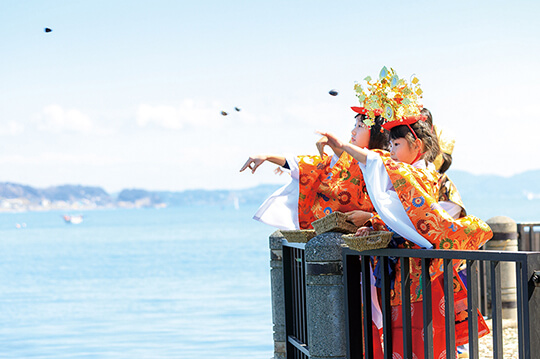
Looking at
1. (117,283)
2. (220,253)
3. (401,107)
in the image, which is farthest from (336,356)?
(220,253)

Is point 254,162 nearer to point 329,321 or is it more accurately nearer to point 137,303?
point 329,321

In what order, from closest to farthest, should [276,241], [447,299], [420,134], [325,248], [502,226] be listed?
[447,299] → [325,248] → [420,134] → [276,241] → [502,226]

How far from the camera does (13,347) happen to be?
67.3 ft

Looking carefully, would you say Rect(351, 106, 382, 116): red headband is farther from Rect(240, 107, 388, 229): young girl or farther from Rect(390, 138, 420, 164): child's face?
Rect(390, 138, 420, 164): child's face

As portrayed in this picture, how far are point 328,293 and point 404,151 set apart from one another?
897 mm

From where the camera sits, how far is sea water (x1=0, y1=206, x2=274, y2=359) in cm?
1964

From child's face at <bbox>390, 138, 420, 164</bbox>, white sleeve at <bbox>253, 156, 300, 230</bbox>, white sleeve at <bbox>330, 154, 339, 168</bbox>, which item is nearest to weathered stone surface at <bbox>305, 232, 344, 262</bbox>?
child's face at <bbox>390, 138, 420, 164</bbox>

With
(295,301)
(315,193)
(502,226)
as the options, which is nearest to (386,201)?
(315,193)

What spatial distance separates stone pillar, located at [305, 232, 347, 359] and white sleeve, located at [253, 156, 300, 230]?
0.80 metres

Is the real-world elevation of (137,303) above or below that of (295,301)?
below

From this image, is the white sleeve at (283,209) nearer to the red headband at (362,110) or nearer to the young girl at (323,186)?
the young girl at (323,186)

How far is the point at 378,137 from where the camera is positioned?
5.21m

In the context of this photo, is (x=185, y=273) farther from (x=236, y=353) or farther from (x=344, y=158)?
(x=344, y=158)

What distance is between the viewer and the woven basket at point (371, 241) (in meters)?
4.31
